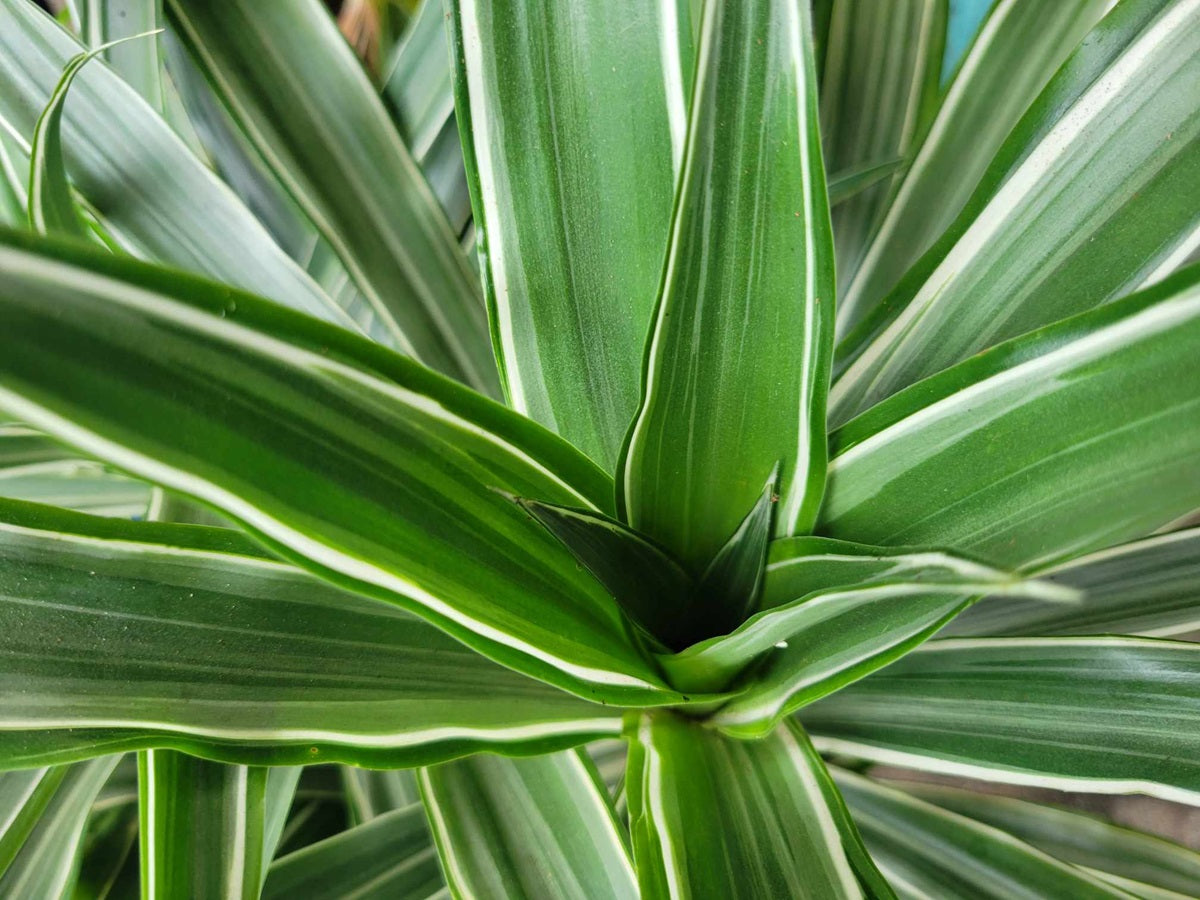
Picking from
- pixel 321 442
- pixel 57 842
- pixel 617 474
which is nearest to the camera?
pixel 321 442

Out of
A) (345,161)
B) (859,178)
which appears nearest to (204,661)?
(345,161)

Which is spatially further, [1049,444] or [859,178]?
[859,178]

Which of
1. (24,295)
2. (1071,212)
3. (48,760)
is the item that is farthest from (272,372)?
(1071,212)

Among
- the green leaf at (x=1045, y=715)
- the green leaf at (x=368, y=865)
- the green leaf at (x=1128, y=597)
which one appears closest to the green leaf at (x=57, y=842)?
the green leaf at (x=368, y=865)

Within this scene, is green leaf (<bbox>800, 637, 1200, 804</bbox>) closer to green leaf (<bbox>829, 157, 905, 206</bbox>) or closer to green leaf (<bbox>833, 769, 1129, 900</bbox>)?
green leaf (<bbox>833, 769, 1129, 900</bbox>)

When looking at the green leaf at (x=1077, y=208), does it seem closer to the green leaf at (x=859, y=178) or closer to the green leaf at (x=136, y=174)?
the green leaf at (x=859, y=178)

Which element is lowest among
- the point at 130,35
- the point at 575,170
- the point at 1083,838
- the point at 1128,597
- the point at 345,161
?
the point at 1083,838

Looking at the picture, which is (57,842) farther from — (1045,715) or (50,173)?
(1045,715)

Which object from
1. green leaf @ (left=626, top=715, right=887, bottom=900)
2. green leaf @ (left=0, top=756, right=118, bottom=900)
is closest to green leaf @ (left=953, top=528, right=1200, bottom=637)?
green leaf @ (left=626, top=715, right=887, bottom=900)
